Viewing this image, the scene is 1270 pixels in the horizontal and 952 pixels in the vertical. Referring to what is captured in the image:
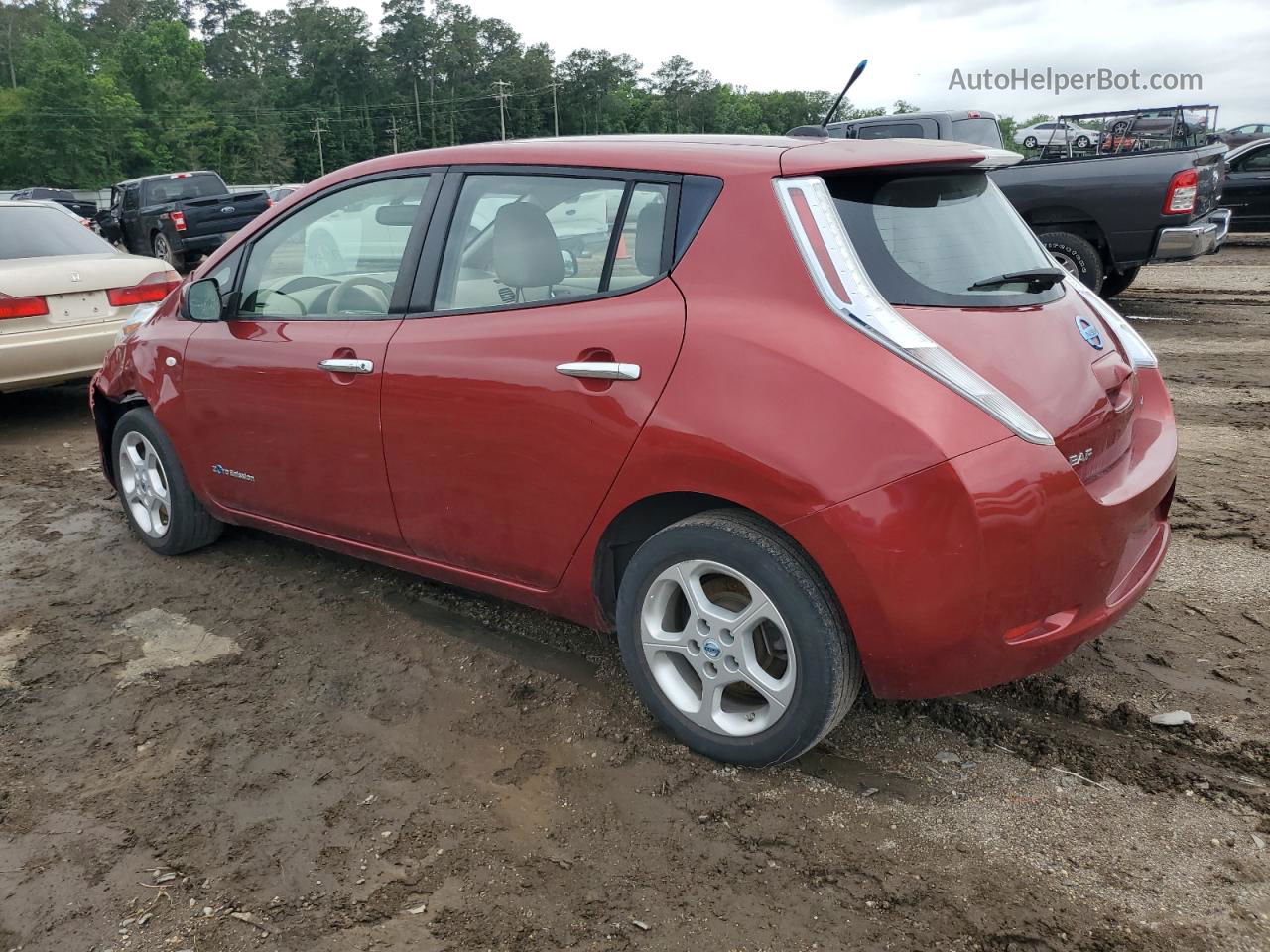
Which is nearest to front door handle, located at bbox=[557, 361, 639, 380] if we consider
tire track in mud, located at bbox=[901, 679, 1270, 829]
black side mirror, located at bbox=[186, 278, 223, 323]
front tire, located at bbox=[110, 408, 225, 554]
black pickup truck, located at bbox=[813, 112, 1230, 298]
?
tire track in mud, located at bbox=[901, 679, 1270, 829]

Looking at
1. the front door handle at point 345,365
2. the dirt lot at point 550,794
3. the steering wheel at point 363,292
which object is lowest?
the dirt lot at point 550,794

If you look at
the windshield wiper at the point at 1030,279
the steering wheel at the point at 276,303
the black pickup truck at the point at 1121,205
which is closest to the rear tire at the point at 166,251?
the black pickup truck at the point at 1121,205

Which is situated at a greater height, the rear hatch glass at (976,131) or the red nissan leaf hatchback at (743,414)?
the rear hatch glass at (976,131)

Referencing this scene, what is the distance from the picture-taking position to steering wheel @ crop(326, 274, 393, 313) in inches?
138

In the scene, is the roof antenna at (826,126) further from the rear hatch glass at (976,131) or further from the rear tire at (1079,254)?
the rear hatch glass at (976,131)

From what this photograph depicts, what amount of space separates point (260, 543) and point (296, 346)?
4.81 ft

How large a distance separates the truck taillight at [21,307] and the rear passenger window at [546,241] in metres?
4.65

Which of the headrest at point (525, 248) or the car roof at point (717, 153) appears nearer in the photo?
the car roof at point (717, 153)

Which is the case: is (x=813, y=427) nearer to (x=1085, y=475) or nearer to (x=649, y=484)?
(x=649, y=484)

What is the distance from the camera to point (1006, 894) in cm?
238

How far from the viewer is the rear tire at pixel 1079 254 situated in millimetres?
9906

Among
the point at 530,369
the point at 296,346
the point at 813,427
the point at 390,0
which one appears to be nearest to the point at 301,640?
the point at 296,346

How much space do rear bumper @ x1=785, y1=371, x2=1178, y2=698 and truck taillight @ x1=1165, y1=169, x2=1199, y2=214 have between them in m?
8.05

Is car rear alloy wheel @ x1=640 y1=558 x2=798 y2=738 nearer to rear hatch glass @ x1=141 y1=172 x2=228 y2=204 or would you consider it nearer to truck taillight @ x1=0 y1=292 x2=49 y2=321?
truck taillight @ x1=0 y1=292 x2=49 y2=321
